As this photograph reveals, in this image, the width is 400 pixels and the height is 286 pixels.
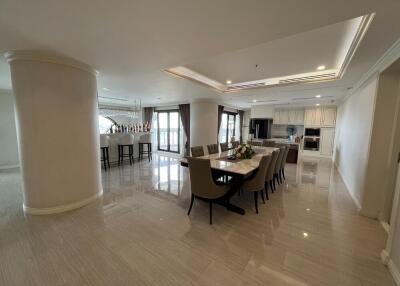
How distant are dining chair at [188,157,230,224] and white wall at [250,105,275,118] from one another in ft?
20.7

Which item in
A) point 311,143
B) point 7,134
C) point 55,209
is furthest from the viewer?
point 311,143

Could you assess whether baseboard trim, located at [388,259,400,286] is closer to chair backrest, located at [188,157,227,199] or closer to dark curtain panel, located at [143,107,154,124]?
chair backrest, located at [188,157,227,199]

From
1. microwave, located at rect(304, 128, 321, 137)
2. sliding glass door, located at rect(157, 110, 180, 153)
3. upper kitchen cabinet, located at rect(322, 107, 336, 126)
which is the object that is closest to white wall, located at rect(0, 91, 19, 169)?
sliding glass door, located at rect(157, 110, 180, 153)

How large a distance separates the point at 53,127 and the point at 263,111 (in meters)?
7.73

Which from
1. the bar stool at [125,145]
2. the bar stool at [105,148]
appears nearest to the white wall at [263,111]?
the bar stool at [125,145]

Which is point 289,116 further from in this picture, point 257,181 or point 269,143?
point 257,181

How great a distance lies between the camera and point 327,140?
7.39 metres

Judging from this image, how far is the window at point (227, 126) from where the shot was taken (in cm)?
877

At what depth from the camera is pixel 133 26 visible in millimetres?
1775

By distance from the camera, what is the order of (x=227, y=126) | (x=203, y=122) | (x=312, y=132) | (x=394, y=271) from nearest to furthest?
(x=394, y=271)
(x=203, y=122)
(x=312, y=132)
(x=227, y=126)

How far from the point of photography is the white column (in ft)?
8.20

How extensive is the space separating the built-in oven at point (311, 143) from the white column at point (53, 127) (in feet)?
27.6

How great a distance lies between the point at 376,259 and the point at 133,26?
3739 millimetres

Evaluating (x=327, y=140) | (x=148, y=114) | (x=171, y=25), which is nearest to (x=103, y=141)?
(x=148, y=114)
